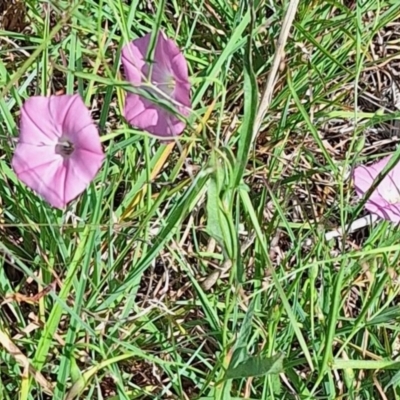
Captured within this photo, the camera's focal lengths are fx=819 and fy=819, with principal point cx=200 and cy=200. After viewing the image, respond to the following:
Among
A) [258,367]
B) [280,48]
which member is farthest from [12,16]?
[258,367]

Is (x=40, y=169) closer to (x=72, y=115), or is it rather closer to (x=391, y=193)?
(x=72, y=115)

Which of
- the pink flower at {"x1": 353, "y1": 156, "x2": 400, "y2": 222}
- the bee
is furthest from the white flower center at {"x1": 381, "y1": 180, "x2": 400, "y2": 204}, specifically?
the bee

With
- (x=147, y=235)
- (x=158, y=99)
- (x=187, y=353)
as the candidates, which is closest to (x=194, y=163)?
(x=147, y=235)

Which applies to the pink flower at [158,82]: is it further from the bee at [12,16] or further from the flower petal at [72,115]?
the bee at [12,16]

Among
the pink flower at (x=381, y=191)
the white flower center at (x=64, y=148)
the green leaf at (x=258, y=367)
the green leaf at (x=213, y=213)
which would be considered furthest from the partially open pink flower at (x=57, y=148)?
the pink flower at (x=381, y=191)

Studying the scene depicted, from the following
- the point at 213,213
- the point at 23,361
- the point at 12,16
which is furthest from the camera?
the point at 12,16

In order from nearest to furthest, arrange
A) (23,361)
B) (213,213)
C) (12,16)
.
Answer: (213,213) < (23,361) < (12,16)

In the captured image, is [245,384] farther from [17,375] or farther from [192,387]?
[17,375]
